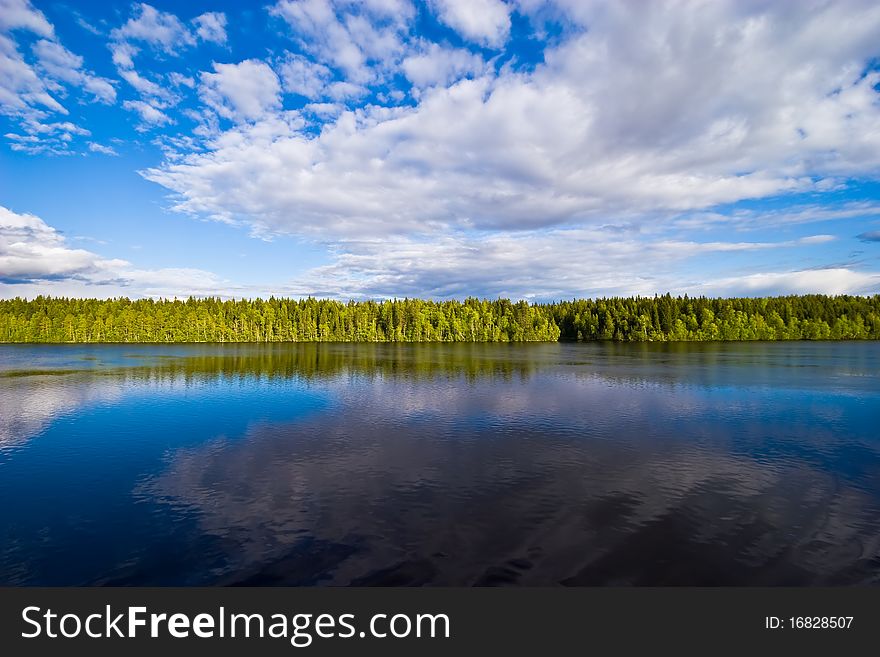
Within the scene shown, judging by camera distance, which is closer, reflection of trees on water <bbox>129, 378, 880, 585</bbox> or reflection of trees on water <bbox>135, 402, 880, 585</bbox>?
reflection of trees on water <bbox>135, 402, 880, 585</bbox>

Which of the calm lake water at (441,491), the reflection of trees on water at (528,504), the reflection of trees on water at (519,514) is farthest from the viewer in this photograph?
the calm lake water at (441,491)

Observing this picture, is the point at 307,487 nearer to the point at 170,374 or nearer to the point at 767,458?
the point at 767,458

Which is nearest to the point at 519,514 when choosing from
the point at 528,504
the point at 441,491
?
the point at 528,504

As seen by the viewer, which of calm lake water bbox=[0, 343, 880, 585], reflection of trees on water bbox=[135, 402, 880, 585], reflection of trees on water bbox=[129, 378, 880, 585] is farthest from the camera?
calm lake water bbox=[0, 343, 880, 585]

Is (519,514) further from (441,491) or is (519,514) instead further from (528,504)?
(441,491)

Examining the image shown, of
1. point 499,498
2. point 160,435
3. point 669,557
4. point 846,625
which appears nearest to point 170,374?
point 160,435

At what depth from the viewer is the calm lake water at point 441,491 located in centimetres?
1562

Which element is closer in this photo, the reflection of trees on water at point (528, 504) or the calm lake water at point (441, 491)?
the reflection of trees on water at point (528, 504)

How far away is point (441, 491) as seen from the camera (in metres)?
22.7

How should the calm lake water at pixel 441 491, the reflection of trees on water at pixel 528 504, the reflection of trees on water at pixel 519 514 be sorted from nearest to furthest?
the reflection of trees on water at pixel 519 514, the reflection of trees on water at pixel 528 504, the calm lake water at pixel 441 491

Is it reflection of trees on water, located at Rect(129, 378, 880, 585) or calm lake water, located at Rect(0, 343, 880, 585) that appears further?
calm lake water, located at Rect(0, 343, 880, 585)

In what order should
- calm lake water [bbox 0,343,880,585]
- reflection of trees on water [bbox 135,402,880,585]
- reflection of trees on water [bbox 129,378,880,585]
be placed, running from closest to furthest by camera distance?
reflection of trees on water [bbox 135,402,880,585]
reflection of trees on water [bbox 129,378,880,585]
calm lake water [bbox 0,343,880,585]

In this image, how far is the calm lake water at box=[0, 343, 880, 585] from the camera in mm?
15617

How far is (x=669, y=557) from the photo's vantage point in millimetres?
16031
